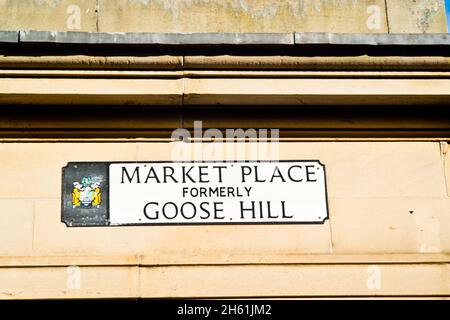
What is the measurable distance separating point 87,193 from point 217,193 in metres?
0.83

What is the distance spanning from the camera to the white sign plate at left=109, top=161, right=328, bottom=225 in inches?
187

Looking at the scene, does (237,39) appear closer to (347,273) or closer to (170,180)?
(170,180)

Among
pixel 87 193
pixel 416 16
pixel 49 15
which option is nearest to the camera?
pixel 87 193

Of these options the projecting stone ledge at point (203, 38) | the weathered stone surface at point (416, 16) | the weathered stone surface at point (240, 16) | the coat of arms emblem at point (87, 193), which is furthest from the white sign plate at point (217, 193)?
the weathered stone surface at point (416, 16)

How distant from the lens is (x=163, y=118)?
192 inches

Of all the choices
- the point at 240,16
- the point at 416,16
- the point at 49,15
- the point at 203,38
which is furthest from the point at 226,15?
the point at 416,16

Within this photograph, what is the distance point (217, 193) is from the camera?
4.80 meters

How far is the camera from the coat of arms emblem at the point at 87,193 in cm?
475

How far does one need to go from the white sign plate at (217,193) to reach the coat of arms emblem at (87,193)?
0.08 m

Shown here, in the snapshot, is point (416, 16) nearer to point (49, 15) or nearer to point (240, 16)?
point (240, 16)

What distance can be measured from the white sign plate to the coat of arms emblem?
84mm

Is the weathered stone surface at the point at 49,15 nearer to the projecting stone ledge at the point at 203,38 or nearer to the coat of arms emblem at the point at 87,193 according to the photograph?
the projecting stone ledge at the point at 203,38

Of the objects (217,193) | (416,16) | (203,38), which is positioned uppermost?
(416,16)

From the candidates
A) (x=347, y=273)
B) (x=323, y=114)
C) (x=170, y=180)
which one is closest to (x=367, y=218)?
(x=347, y=273)
